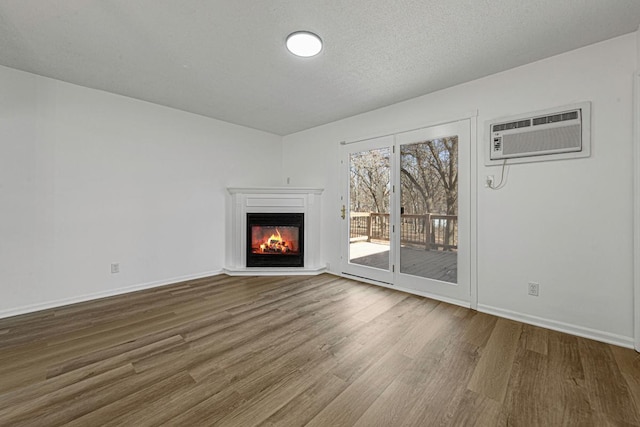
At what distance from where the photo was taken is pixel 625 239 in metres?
2.08

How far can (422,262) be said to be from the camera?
3266 mm

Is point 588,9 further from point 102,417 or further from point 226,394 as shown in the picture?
point 102,417

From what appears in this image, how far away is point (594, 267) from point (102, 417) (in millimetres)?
3730

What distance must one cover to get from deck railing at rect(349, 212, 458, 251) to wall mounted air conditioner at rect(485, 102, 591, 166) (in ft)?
2.77

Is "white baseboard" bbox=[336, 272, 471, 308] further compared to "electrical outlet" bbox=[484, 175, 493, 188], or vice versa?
"white baseboard" bbox=[336, 272, 471, 308]

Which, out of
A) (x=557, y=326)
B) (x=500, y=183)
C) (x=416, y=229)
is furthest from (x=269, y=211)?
(x=557, y=326)

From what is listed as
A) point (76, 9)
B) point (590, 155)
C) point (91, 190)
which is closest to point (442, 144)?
point (590, 155)

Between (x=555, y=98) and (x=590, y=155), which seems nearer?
(x=590, y=155)

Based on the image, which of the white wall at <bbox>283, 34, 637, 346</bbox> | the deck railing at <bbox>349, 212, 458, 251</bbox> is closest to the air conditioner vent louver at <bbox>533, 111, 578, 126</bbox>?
the white wall at <bbox>283, 34, 637, 346</bbox>

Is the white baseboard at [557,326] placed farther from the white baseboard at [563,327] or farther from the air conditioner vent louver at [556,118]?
the air conditioner vent louver at [556,118]

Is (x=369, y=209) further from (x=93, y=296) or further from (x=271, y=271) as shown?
(x=93, y=296)

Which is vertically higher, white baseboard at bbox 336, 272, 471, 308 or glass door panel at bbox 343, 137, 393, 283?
glass door panel at bbox 343, 137, 393, 283

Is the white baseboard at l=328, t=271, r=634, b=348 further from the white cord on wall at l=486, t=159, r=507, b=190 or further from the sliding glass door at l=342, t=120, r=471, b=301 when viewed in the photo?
the white cord on wall at l=486, t=159, r=507, b=190

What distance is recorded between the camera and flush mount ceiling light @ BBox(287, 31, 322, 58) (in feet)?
6.85
